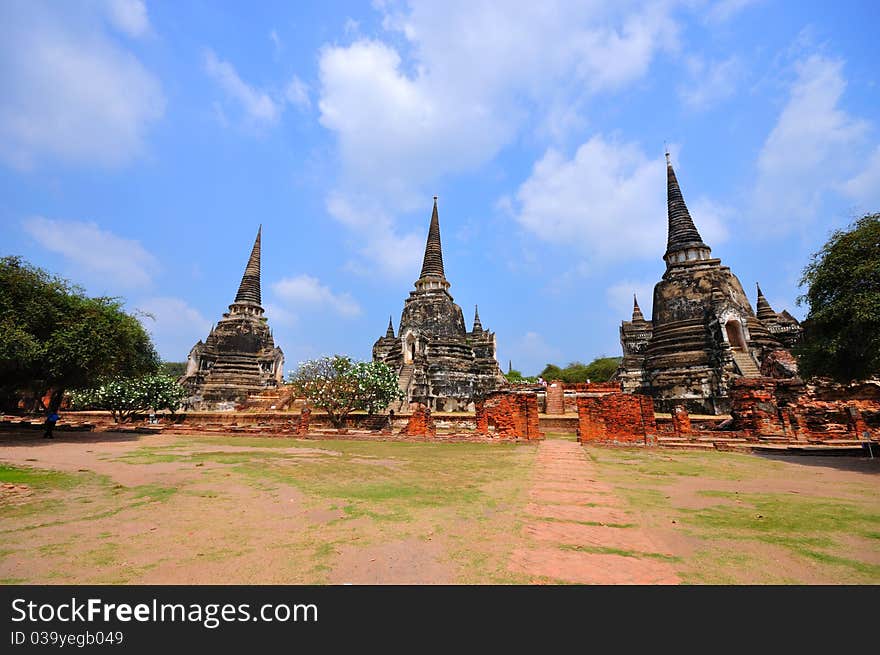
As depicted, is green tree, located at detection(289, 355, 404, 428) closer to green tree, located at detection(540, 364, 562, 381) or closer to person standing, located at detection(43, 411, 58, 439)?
person standing, located at detection(43, 411, 58, 439)

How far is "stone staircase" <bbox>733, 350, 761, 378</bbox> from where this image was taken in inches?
799

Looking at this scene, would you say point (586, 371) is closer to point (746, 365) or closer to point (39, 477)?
point (746, 365)

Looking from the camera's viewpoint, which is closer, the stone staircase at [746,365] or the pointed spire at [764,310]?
the stone staircase at [746,365]

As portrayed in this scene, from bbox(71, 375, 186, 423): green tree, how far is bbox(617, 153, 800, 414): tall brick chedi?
2728cm

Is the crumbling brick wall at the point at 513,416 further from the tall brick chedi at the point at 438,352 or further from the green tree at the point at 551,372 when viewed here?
the green tree at the point at 551,372

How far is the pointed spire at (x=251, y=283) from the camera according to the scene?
120 feet

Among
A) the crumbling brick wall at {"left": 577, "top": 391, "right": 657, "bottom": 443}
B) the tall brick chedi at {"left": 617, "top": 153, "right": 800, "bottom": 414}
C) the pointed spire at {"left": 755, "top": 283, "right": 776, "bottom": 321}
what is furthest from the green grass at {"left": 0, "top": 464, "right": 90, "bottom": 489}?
the pointed spire at {"left": 755, "top": 283, "right": 776, "bottom": 321}

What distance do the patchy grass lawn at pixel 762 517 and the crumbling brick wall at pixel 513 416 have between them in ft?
17.9

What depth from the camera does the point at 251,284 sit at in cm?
3738

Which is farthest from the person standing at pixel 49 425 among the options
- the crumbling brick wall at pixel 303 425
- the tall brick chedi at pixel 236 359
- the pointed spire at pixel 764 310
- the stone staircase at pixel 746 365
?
the pointed spire at pixel 764 310

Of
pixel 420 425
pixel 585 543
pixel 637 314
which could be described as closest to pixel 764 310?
pixel 637 314
